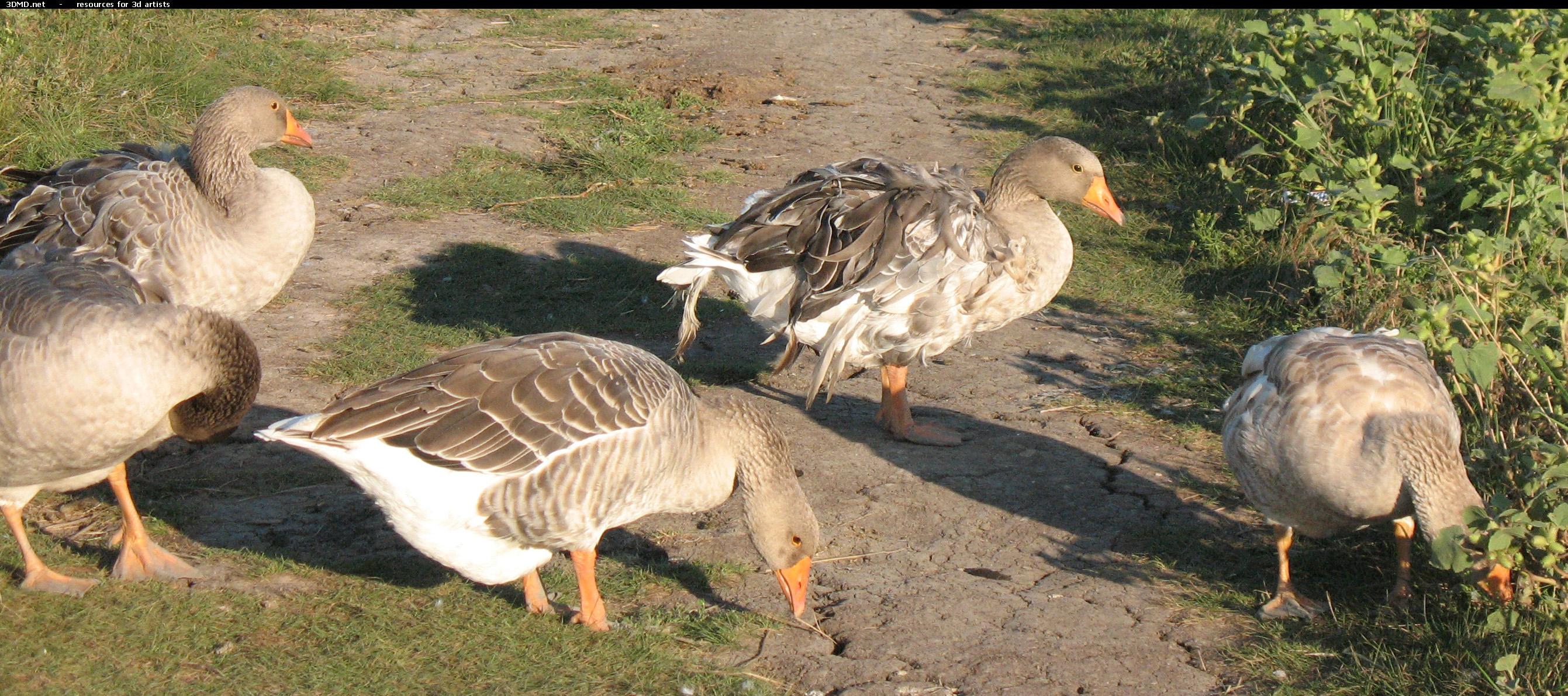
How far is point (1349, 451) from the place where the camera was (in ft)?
12.9

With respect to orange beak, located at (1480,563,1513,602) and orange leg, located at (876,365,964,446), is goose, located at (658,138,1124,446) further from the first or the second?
orange beak, located at (1480,563,1513,602)

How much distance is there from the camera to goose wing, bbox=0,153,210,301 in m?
4.96

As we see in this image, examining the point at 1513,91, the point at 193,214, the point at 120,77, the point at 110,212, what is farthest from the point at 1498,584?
the point at 120,77

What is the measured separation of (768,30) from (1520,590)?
938 cm

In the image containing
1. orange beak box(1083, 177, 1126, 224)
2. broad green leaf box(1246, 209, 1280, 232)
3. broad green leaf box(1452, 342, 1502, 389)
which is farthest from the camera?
broad green leaf box(1246, 209, 1280, 232)

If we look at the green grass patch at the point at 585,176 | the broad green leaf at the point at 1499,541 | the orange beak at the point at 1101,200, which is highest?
the orange beak at the point at 1101,200

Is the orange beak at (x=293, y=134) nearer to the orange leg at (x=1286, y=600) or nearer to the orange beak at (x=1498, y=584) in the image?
the orange leg at (x=1286, y=600)

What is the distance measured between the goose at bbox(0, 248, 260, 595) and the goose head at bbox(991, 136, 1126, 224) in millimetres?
3305

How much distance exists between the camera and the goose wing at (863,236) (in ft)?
16.9

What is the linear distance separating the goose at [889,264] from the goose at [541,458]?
1.20 meters

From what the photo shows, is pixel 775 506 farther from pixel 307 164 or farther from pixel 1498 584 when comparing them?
pixel 307 164

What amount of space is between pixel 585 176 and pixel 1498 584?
5.91m

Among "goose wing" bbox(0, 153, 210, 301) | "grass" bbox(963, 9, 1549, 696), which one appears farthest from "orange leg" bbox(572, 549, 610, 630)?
"goose wing" bbox(0, 153, 210, 301)

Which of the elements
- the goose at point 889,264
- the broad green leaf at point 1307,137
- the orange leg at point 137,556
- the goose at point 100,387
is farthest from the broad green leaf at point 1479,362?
the orange leg at point 137,556
